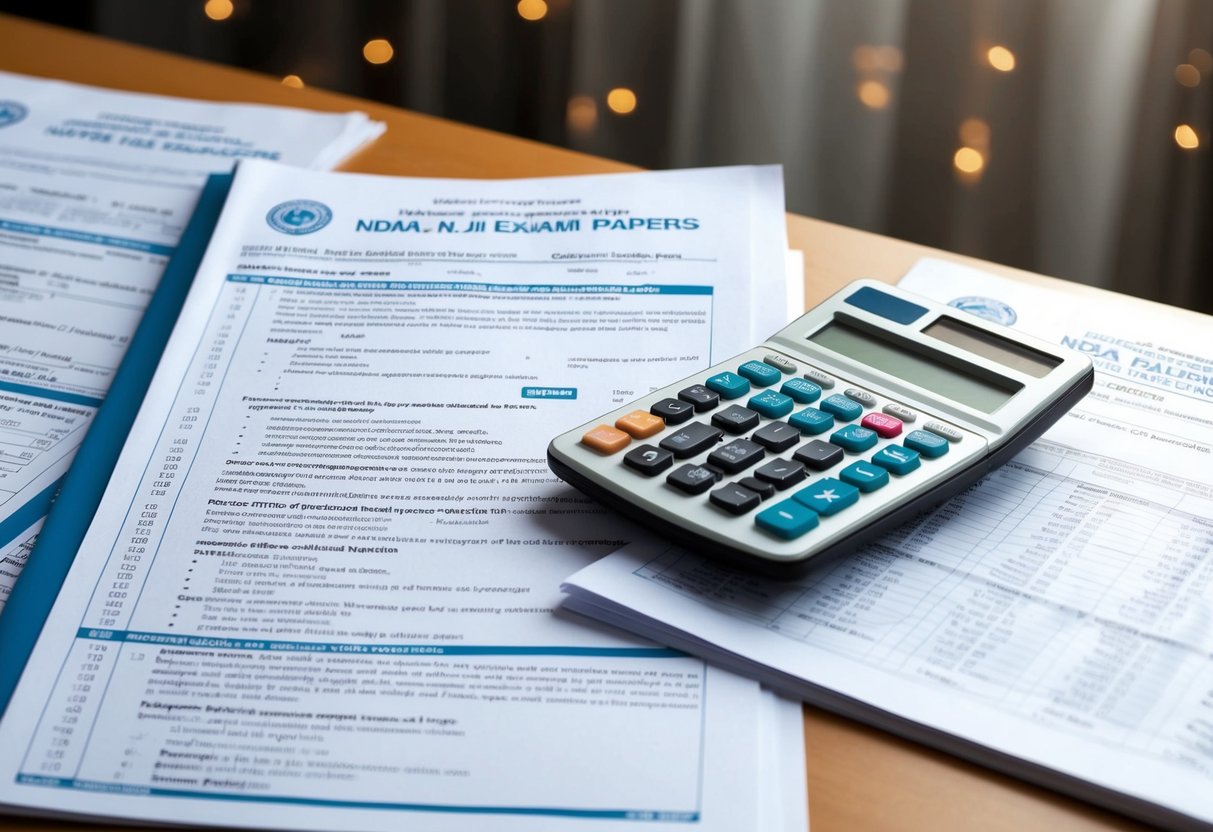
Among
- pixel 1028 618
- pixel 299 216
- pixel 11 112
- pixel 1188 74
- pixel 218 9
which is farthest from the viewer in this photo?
pixel 218 9

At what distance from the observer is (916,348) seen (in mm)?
498

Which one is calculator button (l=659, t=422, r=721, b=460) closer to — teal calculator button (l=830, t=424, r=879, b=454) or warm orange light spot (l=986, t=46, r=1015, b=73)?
teal calculator button (l=830, t=424, r=879, b=454)

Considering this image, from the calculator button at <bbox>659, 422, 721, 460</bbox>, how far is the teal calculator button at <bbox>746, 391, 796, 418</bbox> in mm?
22

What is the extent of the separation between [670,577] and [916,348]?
0.17m

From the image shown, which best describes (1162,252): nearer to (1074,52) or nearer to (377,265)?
(1074,52)

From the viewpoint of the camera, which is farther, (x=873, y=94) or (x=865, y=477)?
(x=873, y=94)

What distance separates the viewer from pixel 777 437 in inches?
17.4

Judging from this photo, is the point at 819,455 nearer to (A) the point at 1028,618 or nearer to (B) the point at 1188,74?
(A) the point at 1028,618

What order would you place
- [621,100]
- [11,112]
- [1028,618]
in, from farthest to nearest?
1. [621,100]
2. [11,112]
3. [1028,618]

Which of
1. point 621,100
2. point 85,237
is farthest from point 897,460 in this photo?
point 621,100

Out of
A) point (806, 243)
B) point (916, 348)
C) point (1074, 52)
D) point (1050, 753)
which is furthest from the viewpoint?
point (1074, 52)

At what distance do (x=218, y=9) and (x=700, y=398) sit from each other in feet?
3.65

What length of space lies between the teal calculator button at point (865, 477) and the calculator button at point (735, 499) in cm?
4

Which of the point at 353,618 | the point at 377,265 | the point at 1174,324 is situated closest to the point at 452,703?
the point at 353,618
